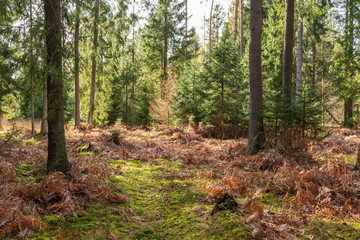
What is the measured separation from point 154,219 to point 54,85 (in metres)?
3.43

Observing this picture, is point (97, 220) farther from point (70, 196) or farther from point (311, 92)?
point (311, 92)

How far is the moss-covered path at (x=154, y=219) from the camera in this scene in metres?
3.18

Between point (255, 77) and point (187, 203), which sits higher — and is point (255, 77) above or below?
above

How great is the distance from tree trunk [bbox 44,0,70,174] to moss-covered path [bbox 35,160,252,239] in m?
1.61

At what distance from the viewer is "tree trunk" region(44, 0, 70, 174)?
5.02m

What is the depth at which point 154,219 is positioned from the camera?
3.99m

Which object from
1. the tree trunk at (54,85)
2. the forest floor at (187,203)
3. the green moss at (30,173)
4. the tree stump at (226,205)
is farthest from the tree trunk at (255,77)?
the green moss at (30,173)

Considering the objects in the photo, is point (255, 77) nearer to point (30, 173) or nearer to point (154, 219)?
point (154, 219)

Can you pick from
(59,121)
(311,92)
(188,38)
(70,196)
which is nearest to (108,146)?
(59,121)

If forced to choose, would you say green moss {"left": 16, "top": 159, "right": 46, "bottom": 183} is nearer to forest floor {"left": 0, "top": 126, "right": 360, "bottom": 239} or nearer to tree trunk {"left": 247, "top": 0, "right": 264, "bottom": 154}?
forest floor {"left": 0, "top": 126, "right": 360, "bottom": 239}

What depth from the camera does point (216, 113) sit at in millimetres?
14789

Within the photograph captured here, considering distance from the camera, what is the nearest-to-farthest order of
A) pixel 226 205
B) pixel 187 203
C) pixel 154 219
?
pixel 226 205 → pixel 154 219 → pixel 187 203

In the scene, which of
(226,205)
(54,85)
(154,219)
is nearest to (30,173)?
(54,85)

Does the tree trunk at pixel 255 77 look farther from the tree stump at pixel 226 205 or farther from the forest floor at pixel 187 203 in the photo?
the tree stump at pixel 226 205
